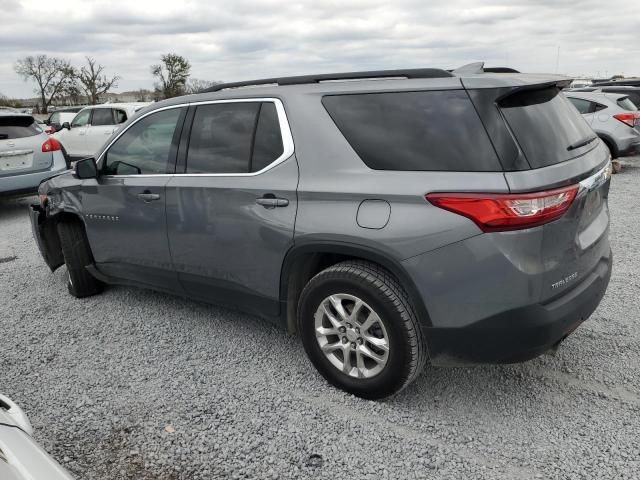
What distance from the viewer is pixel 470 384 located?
312 cm

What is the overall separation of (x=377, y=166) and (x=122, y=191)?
2101 mm

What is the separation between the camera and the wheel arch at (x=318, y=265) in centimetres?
257

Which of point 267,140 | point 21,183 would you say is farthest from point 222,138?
point 21,183

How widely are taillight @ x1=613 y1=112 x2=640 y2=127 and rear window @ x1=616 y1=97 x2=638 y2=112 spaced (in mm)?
226

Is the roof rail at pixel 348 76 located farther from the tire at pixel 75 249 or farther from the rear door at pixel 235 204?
the tire at pixel 75 249

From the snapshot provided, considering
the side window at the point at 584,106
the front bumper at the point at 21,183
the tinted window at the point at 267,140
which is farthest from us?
the side window at the point at 584,106

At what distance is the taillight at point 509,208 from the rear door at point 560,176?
0.04 metres

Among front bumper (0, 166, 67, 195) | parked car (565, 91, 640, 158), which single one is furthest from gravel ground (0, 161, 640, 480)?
parked car (565, 91, 640, 158)

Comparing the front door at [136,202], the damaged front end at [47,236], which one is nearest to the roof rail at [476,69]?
the front door at [136,202]

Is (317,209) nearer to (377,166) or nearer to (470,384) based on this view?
(377,166)

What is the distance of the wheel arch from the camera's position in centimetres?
257

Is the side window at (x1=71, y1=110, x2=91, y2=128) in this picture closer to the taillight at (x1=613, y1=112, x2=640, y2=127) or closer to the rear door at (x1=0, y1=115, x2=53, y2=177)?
the rear door at (x1=0, y1=115, x2=53, y2=177)

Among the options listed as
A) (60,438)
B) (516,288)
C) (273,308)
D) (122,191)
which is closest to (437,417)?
(516,288)

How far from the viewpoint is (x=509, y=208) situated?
91.1 inches
